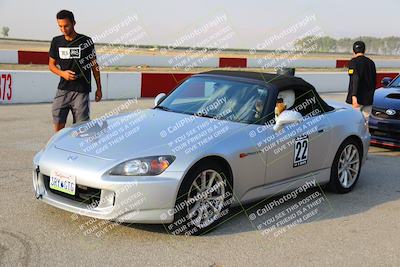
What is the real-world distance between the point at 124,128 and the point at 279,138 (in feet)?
Answer: 4.92

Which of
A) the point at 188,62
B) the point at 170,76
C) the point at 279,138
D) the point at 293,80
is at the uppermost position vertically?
the point at 293,80

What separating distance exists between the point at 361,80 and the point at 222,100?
3.42 meters

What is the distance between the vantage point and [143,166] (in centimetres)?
→ 414

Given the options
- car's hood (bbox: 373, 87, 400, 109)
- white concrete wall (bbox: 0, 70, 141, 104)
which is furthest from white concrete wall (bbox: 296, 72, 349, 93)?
car's hood (bbox: 373, 87, 400, 109)

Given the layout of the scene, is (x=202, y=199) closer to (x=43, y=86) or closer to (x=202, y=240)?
(x=202, y=240)

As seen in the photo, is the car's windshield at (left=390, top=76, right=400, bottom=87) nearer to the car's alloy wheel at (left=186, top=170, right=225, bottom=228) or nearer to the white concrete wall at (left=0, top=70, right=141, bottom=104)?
the car's alloy wheel at (left=186, top=170, right=225, bottom=228)

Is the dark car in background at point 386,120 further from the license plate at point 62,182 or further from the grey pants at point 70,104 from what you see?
the license plate at point 62,182

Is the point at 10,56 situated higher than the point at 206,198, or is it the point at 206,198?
the point at 206,198

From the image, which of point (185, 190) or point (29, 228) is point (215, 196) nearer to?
point (185, 190)

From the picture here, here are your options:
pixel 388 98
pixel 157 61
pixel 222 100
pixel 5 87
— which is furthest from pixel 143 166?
pixel 157 61

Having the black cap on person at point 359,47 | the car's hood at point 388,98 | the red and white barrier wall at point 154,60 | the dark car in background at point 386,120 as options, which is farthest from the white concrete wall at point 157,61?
the black cap on person at point 359,47

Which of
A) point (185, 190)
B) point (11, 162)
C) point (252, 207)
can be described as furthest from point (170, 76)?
point (185, 190)

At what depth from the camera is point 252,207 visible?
5.27m

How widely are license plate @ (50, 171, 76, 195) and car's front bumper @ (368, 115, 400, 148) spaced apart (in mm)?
5997
